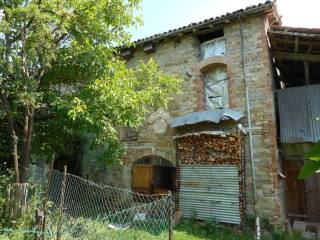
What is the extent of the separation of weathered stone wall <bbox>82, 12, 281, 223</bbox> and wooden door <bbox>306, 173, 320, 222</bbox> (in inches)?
131

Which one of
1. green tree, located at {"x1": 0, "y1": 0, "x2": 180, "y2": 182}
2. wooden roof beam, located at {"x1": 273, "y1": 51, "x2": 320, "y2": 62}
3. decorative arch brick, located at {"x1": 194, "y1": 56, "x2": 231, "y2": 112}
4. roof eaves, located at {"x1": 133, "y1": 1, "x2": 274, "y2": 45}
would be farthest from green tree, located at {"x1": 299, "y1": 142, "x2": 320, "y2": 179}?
wooden roof beam, located at {"x1": 273, "y1": 51, "x2": 320, "y2": 62}

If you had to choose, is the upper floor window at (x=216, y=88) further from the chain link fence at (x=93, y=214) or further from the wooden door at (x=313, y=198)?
the wooden door at (x=313, y=198)

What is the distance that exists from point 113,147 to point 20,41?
367 cm

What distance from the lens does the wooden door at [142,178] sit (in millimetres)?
11234

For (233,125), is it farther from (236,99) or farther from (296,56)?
(296,56)

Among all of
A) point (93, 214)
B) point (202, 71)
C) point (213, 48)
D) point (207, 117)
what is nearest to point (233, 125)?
point (207, 117)

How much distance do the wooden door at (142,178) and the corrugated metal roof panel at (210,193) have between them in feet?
5.08

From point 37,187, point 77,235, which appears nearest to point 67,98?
point 37,187

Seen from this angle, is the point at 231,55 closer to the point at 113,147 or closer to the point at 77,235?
the point at 113,147

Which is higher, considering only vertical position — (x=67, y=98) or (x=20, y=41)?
(x=20, y=41)

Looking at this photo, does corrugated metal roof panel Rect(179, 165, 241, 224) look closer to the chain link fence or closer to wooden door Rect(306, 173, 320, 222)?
the chain link fence

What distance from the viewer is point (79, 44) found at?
8430 mm

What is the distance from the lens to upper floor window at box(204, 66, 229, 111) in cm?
1034

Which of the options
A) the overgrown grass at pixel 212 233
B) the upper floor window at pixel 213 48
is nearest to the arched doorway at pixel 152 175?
the overgrown grass at pixel 212 233
